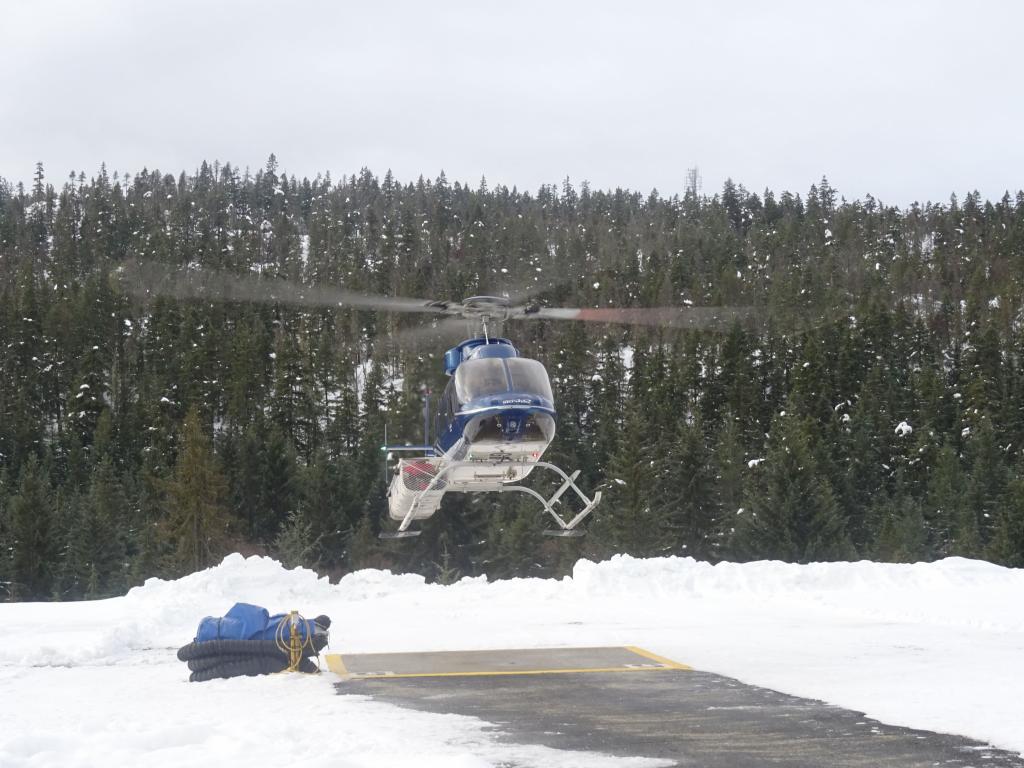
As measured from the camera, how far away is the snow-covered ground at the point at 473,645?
7.36 metres

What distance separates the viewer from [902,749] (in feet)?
23.4

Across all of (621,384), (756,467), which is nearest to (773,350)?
(621,384)

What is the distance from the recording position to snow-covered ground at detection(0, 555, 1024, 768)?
7359mm

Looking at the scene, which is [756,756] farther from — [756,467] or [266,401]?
[266,401]

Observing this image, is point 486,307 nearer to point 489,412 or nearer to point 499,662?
point 489,412

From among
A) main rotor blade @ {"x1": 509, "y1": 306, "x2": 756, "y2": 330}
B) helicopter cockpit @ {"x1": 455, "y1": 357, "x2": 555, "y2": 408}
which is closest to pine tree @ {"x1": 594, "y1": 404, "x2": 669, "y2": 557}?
helicopter cockpit @ {"x1": 455, "y1": 357, "x2": 555, "y2": 408}

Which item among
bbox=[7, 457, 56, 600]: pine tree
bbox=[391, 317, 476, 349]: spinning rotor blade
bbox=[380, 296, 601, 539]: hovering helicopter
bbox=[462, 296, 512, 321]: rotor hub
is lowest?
bbox=[7, 457, 56, 600]: pine tree

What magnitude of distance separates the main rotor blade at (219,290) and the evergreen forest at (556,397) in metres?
1.20

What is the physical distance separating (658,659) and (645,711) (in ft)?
10.5

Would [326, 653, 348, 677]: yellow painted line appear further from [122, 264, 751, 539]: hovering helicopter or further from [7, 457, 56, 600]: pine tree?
[7, 457, 56, 600]: pine tree

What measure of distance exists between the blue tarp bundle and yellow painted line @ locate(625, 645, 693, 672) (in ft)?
13.0

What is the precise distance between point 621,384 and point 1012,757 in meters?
84.8

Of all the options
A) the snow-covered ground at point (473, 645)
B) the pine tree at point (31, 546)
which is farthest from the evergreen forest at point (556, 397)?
the snow-covered ground at point (473, 645)

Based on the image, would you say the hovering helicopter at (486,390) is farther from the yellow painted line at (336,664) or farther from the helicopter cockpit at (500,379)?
the yellow painted line at (336,664)
